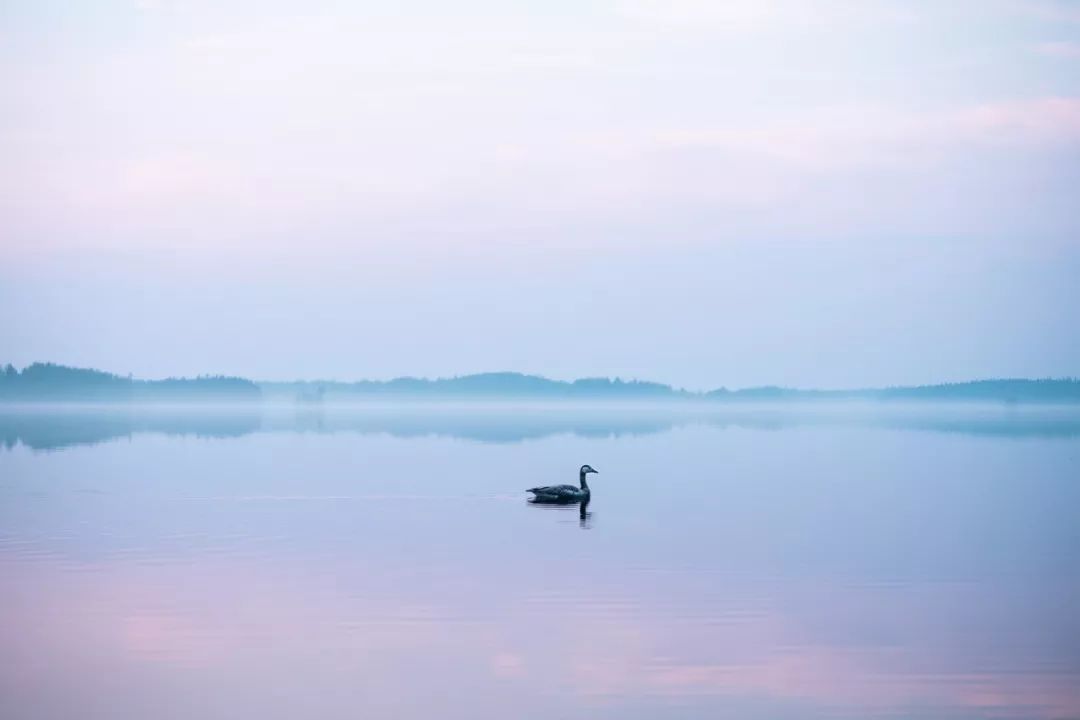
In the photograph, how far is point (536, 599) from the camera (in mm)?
18703

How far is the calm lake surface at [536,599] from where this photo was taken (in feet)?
45.7

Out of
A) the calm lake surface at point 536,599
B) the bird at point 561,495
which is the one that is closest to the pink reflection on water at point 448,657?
the calm lake surface at point 536,599

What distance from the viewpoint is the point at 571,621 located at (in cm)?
1720

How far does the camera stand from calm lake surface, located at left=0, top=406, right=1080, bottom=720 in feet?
45.7

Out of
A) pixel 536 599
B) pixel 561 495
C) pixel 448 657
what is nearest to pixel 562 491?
pixel 561 495

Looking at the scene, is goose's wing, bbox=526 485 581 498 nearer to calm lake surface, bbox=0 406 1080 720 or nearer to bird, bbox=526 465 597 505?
bird, bbox=526 465 597 505

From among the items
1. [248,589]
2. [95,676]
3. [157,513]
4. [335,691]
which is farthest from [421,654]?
[157,513]

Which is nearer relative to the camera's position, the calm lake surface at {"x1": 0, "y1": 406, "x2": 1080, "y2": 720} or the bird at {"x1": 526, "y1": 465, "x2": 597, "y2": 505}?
the calm lake surface at {"x1": 0, "y1": 406, "x2": 1080, "y2": 720}

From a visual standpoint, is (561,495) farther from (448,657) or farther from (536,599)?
(448,657)

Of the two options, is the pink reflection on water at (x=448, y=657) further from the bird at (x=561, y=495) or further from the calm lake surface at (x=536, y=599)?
the bird at (x=561, y=495)

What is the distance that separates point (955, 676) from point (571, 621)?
16.3 ft

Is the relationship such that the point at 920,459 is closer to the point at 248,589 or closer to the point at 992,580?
the point at 992,580

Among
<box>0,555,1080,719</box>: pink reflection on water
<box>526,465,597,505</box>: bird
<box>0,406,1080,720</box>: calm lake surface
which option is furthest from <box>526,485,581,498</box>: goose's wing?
<box>0,555,1080,719</box>: pink reflection on water

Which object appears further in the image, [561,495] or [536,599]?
[561,495]
